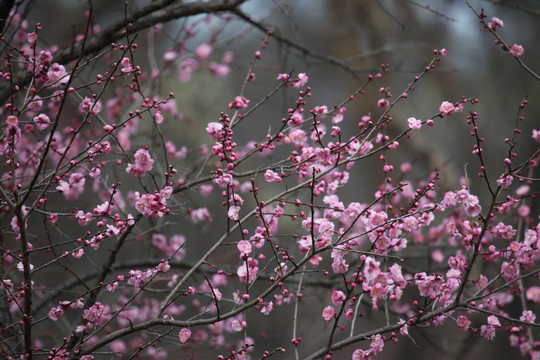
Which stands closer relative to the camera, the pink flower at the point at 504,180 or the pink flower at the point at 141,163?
the pink flower at the point at 504,180

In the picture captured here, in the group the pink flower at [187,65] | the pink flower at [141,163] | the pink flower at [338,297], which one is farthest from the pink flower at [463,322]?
the pink flower at [187,65]

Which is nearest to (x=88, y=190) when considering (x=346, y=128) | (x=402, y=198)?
(x=402, y=198)

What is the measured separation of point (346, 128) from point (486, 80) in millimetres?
6407

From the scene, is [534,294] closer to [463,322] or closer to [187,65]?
[463,322]

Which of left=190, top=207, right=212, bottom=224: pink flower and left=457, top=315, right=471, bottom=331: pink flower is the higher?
left=190, top=207, right=212, bottom=224: pink flower

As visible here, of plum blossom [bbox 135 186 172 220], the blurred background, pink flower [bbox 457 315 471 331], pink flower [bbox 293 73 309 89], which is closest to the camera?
plum blossom [bbox 135 186 172 220]

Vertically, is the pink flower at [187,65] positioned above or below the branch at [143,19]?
above

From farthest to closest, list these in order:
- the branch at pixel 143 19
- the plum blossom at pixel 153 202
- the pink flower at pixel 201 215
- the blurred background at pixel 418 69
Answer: the blurred background at pixel 418 69, the pink flower at pixel 201 215, the branch at pixel 143 19, the plum blossom at pixel 153 202

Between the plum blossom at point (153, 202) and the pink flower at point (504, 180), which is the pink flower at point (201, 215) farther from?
the pink flower at point (504, 180)

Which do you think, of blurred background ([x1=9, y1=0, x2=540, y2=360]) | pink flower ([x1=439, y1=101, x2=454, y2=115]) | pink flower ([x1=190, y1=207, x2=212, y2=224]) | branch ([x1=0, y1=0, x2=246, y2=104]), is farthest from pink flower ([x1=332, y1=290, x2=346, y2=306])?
blurred background ([x1=9, y1=0, x2=540, y2=360])

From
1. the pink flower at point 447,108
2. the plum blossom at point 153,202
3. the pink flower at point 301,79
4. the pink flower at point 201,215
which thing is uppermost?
the pink flower at point 201,215

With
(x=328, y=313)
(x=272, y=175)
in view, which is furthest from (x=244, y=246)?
(x=328, y=313)

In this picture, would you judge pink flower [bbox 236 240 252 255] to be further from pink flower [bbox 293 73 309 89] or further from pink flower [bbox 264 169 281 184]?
pink flower [bbox 293 73 309 89]

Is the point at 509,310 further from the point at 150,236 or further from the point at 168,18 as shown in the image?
the point at 168,18
